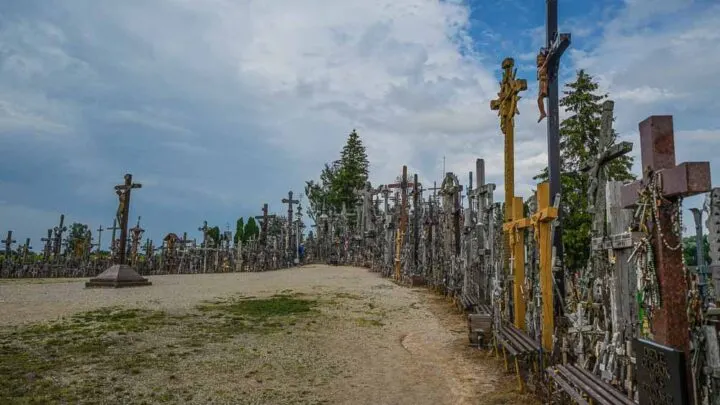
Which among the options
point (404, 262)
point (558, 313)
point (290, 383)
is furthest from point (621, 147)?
point (404, 262)

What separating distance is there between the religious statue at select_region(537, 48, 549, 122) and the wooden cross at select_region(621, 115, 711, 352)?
574 centimetres

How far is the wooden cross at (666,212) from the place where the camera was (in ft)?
11.8

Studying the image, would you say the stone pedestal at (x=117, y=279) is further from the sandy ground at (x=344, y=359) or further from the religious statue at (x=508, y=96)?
the religious statue at (x=508, y=96)

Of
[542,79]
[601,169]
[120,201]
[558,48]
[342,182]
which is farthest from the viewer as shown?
[342,182]

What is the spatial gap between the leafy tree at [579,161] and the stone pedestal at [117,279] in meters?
16.6

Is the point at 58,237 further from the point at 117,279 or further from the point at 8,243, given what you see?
Answer: the point at 117,279

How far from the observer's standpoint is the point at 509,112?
37.0ft

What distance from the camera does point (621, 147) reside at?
6176 millimetres

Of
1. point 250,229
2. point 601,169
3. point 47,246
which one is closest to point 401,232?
point 601,169

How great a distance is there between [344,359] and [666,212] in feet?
17.4

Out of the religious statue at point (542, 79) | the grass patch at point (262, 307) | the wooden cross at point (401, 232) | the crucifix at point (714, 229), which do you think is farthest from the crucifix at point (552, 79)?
the wooden cross at point (401, 232)

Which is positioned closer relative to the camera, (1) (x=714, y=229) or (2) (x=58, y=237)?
(1) (x=714, y=229)

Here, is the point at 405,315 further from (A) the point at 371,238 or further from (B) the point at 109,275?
(A) the point at 371,238

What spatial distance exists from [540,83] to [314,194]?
44470 millimetres
